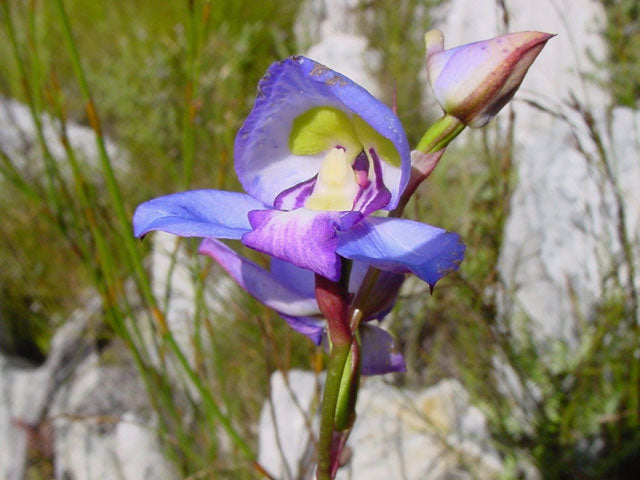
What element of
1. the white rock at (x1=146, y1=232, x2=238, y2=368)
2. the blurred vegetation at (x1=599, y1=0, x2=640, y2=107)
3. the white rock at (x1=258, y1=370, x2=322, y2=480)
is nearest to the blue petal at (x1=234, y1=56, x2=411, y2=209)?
the white rock at (x1=258, y1=370, x2=322, y2=480)

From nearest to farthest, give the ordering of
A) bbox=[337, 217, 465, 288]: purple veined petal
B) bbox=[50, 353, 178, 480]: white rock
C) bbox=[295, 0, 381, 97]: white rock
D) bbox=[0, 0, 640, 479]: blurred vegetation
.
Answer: bbox=[337, 217, 465, 288]: purple veined petal
bbox=[0, 0, 640, 479]: blurred vegetation
bbox=[50, 353, 178, 480]: white rock
bbox=[295, 0, 381, 97]: white rock

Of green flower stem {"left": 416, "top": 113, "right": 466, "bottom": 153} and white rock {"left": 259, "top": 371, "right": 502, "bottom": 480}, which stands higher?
green flower stem {"left": 416, "top": 113, "right": 466, "bottom": 153}

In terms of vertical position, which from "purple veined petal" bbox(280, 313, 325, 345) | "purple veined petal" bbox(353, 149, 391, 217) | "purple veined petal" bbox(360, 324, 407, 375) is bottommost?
"purple veined petal" bbox(360, 324, 407, 375)

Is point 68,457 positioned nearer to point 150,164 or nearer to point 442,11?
point 150,164

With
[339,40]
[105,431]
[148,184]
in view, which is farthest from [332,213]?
[339,40]

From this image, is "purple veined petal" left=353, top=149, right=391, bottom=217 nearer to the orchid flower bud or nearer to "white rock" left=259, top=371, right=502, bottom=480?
the orchid flower bud

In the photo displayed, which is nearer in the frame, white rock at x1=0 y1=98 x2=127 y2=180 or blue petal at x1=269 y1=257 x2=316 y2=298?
blue petal at x1=269 y1=257 x2=316 y2=298

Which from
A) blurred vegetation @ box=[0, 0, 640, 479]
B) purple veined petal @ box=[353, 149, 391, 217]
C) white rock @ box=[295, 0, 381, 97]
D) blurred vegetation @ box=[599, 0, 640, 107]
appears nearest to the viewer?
purple veined petal @ box=[353, 149, 391, 217]

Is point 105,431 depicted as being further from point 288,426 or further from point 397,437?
point 397,437

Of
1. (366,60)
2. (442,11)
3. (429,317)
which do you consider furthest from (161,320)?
(442,11)
